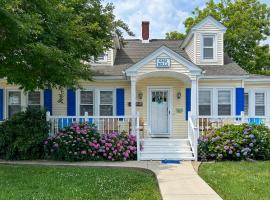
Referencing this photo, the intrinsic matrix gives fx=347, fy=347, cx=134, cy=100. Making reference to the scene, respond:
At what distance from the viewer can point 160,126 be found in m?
15.6

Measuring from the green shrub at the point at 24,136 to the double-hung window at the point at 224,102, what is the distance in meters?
7.56

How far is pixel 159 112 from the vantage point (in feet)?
51.1

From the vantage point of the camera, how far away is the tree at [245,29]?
89.4 ft

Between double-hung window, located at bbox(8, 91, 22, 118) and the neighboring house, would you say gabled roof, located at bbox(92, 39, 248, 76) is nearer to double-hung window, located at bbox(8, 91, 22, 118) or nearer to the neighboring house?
the neighboring house

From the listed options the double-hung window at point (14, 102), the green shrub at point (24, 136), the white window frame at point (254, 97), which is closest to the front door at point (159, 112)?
the white window frame at point (254, 97)

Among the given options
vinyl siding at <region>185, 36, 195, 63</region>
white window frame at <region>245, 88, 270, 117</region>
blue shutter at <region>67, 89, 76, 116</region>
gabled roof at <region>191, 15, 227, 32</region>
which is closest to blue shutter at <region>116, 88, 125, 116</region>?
blue shutter at <region>67, 89, 76, 116</region>

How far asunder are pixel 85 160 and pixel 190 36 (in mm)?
8669

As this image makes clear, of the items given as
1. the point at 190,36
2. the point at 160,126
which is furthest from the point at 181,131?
the point at 190,36

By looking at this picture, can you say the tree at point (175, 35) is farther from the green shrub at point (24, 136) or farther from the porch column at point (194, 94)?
the green shrub at point (24, 136)

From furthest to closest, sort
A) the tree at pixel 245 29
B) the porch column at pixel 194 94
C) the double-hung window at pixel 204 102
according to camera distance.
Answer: the tree at pixel 245 29 → the double-hung window at pixel 204 102 → the porch column at pixel 194 94

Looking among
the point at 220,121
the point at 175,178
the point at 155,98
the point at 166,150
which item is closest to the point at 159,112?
the point at 155,98

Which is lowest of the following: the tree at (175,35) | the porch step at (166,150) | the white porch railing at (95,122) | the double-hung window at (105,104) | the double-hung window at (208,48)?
the porch step at (166,150)

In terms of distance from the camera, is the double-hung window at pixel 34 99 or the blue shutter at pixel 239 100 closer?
the blue shutter at pixel 239 100

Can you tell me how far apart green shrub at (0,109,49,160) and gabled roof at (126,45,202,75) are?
12.5 feet
